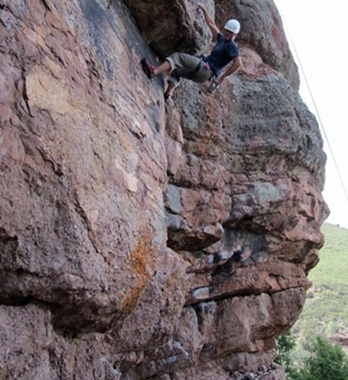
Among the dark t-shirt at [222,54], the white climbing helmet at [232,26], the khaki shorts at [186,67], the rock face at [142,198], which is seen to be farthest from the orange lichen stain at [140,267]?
the white climbing helmet at [232,26]

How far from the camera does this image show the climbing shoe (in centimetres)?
462

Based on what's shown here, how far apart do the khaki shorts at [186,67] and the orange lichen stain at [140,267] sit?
2210 millimetres

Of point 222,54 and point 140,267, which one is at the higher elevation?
point 222,54

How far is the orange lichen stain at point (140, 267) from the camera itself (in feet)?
11.9

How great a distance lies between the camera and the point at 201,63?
532cm

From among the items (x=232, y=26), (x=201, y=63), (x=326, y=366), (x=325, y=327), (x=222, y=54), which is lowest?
(x=325, y=327)

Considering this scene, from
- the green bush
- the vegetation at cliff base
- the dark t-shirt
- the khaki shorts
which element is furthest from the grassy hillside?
the khaki shorts

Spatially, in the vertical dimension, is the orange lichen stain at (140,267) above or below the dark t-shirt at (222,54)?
below

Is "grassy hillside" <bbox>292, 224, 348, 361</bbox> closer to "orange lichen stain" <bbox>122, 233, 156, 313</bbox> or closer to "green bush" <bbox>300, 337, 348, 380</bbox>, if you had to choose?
"green bush" <bbox>300, 337, 348, 380</bbox>

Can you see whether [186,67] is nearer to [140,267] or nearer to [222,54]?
[222,54]

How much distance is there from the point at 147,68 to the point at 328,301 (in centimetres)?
4026

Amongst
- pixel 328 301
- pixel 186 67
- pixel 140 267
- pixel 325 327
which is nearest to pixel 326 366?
pixel 186 67

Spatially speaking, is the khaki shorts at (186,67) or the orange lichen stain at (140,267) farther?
the khaki shorts at (186,67)

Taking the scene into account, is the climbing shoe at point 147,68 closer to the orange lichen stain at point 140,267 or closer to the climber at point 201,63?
the climber at point 201,63
